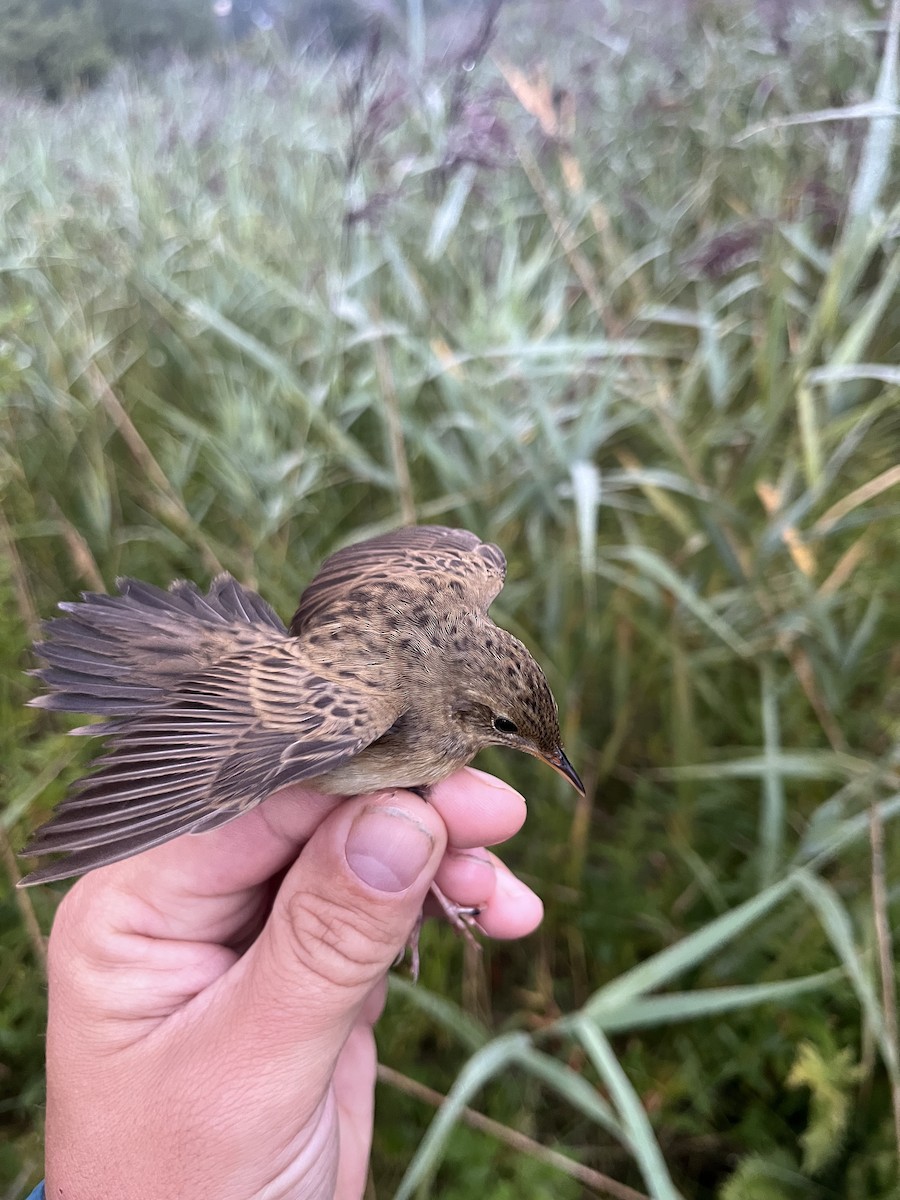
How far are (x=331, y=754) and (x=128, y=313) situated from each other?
2.81 m

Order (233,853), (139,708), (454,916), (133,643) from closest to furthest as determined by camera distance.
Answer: (139,708) → (133,643) → (233,853) → (454,916)

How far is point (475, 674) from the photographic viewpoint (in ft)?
4.37

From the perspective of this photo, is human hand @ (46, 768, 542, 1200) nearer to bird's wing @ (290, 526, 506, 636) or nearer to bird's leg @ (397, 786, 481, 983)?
bird's leg @ (397, 786, 481, 983)

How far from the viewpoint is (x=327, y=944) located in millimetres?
1170

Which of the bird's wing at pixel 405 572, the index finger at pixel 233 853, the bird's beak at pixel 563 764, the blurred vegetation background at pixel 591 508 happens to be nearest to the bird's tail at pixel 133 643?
the bird's wing at pixel 405 572

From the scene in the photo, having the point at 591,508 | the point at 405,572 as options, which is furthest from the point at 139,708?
the point at 591,508

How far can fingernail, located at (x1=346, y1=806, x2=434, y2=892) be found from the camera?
1190mm

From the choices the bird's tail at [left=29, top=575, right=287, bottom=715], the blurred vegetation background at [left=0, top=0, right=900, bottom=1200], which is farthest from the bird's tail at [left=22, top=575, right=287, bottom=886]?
the blurred vegetation background at [left=0, top=0, right=900, bottom=1200]

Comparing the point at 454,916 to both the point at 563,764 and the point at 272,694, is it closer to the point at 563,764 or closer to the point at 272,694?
the point at 563,764

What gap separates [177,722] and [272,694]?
0.15 meters

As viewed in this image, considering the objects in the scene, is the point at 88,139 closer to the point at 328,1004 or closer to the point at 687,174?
the point at 687,174

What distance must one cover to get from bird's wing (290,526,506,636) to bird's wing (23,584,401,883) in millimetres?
184

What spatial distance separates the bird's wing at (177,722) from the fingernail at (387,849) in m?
0.16

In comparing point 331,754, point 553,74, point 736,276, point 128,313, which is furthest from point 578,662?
point 553,74
